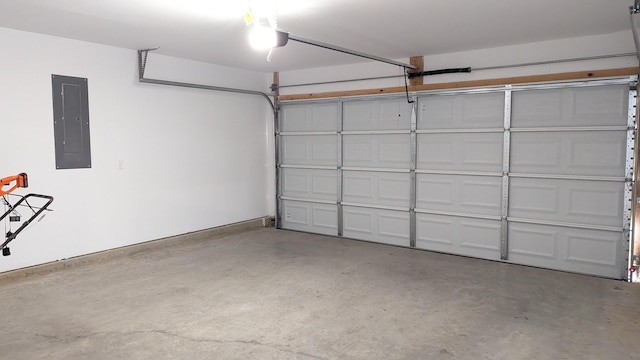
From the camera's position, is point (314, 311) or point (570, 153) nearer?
point (314, 311)

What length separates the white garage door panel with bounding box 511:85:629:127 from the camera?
14.7ft

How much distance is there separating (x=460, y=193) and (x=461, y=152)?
49 cm

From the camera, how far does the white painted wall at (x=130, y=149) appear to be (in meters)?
4.48

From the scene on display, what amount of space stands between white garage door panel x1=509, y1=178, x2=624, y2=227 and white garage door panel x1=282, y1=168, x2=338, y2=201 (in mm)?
2496

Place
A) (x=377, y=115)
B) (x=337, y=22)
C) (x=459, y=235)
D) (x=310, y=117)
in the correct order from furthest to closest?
(x=310, y=117) → (x=377, y=115) → (x=459, y=235) → (x=337, y=22)

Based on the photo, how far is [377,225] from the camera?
6.21 meters

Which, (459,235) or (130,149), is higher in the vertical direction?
(130,149)

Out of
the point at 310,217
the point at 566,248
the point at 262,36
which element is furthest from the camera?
the point at 310,217

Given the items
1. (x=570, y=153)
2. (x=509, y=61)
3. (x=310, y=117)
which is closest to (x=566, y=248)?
(x=570, y=153)

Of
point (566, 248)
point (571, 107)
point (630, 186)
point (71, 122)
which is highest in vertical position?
point (571, 107)

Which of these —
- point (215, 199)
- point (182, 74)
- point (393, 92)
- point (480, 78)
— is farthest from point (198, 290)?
point (480, 78)

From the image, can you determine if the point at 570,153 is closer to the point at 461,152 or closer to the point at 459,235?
the point at 461,152

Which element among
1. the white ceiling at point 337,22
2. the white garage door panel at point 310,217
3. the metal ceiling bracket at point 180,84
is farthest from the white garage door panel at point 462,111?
the metal ceiling bracket at point 180,84

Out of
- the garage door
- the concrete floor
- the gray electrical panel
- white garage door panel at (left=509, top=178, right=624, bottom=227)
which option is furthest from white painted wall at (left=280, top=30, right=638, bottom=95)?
the gray electrical panel
